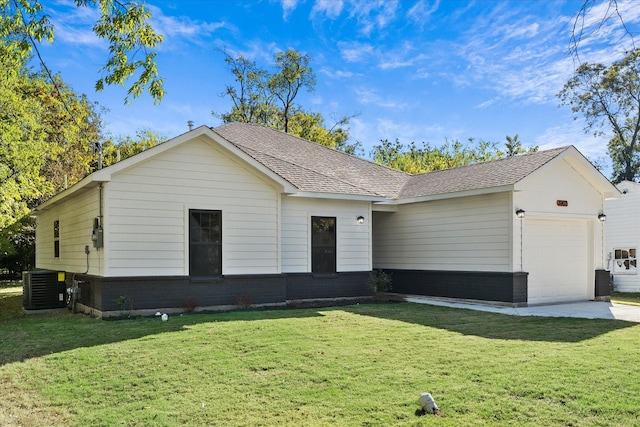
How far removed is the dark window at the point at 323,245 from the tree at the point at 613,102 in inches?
914

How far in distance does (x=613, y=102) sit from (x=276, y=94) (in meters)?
21.2

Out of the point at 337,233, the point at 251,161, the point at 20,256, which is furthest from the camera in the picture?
the point at 20,256

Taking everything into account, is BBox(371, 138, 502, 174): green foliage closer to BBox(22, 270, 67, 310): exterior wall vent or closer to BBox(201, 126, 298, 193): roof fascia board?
BBox(201, 126, 298, 193): roof fascia board

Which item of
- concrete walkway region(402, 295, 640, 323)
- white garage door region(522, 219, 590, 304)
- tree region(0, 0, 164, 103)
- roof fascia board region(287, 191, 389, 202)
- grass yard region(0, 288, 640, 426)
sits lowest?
concrete walkway region(402, 295, 640, 323)

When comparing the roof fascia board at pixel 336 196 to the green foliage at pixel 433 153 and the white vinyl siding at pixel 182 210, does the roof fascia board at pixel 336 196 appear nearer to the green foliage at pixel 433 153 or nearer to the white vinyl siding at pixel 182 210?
the white vinyl siding at pixel 182 210

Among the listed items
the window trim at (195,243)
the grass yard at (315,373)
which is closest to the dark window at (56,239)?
the window trim at (195,243)

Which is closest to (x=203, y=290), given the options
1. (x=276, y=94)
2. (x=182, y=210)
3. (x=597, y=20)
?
(x=182, y=210)

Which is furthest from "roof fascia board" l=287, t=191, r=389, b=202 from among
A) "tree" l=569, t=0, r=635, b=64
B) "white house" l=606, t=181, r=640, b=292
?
"white house" l=606, t=181, r=640, b=292

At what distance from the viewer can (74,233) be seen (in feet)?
42.7

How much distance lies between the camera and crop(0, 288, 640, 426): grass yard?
4.81m

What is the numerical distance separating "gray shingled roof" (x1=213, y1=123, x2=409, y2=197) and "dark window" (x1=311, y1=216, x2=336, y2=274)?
36.0 inches

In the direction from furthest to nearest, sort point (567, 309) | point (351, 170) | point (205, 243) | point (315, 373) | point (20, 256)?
point (20, 256) → point (351, 170) → point (567, 309) → point (205, 243) → point (315, 373)

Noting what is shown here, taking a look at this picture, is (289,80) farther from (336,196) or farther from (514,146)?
(336,196)

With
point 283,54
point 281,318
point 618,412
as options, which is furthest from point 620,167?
point 618,412
